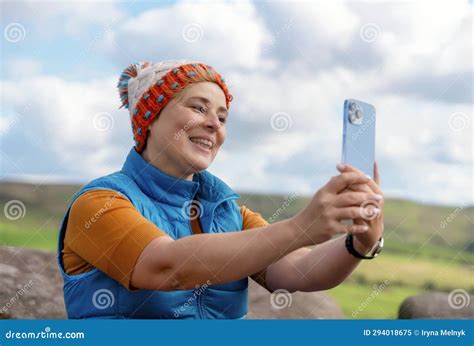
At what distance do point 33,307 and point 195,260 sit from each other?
2.72 m

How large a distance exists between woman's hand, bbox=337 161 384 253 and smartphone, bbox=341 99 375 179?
8 centimetres

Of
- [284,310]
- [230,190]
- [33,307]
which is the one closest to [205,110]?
[230,190]

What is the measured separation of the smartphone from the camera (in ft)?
7.50

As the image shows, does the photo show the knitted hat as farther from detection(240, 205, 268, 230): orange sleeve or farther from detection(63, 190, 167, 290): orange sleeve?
detection(240, 205, 268, 230): orange sleeve

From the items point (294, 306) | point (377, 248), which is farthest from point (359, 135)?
point (294, 306)

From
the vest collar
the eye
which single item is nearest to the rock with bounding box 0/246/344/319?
the vest collar

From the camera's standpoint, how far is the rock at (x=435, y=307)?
6508 mm

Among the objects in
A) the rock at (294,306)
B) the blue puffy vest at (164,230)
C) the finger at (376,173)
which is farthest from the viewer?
the rock at (294,306)

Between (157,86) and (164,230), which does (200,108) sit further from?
(164,230)

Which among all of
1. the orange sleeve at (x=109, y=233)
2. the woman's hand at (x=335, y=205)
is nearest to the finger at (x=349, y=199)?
the woman's hand at (x=335, y=205)

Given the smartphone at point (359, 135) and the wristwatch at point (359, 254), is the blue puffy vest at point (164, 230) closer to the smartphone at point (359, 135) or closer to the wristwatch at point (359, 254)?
the wristwatch at point (359, 254)

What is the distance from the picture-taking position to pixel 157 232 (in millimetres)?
2590

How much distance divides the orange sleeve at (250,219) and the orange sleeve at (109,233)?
0.83m

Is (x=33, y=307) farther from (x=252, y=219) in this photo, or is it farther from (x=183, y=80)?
(x=183, y=80)
